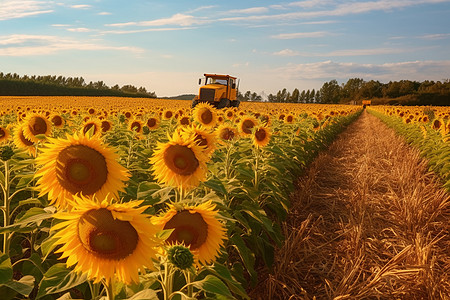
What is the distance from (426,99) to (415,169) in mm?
80601

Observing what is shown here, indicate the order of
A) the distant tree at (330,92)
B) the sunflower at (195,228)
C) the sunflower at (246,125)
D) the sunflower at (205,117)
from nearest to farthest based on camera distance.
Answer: the sunflower at (195,228) < the sunflower at (246,125) < the sunflower at (205,117) < the distant tree at (330,92)

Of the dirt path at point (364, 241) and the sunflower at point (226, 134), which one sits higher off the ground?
the sunflower at point (226, 134)

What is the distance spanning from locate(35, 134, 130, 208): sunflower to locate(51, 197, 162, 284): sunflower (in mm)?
508

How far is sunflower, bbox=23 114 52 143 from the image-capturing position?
14.4 ft

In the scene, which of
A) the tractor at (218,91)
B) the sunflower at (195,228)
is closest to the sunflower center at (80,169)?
the sunflower at (195,228)

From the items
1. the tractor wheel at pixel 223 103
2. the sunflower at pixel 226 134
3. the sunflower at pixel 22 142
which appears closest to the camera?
the sunflower at pixel 22 142

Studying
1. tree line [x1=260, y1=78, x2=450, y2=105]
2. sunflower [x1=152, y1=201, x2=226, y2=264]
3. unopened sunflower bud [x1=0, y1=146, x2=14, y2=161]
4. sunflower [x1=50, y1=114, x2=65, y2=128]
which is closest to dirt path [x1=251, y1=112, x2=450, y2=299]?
sunflower [x1=152, y1=201, x2=226, y2=264]

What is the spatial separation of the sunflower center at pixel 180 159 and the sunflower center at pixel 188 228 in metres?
0.78

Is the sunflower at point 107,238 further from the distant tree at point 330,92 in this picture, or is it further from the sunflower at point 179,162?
the distant tree at point 330,92

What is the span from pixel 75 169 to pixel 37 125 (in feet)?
9.45

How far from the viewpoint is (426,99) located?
80000 millimetres

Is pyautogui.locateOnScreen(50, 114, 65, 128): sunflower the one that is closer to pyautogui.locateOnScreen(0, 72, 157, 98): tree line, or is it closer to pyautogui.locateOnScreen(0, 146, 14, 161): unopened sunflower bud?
pyautogui.locateOnScreen(0, 146, 14, 161): unopened sunflower bud

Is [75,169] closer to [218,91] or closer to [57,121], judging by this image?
[57,121]

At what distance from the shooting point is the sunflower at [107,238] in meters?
1.53
